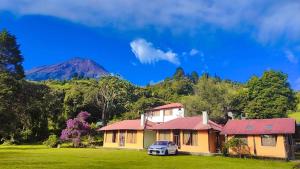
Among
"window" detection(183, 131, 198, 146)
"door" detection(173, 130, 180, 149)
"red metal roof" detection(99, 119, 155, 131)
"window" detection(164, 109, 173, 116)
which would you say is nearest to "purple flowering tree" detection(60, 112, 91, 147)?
"red metal roof" detection(99, 119, 155, 131)

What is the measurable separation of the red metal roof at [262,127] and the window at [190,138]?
343 centimetres

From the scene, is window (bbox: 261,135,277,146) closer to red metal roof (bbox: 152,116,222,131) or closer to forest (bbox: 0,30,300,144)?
red metal roof (bbox: 152,116,222,131)

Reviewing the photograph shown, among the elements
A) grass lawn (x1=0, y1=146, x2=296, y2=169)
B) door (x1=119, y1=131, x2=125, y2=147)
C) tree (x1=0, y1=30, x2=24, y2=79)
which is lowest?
grass lawn (x1=0, y1=146, x2=296, y2=169)

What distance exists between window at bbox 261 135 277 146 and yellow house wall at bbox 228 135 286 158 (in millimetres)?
304

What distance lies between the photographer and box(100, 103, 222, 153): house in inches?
1393

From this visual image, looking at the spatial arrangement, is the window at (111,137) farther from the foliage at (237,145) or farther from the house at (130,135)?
the foliage at (237,145)

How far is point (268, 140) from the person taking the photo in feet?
104

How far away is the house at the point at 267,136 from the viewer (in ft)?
100

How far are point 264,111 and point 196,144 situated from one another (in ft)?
81.4

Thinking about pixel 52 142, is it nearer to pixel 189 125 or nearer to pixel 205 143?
pixel 189 125

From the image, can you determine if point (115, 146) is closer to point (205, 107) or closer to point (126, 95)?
point (205, 107)

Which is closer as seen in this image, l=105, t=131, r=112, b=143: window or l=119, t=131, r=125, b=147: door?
l=119, t=131, r=125, b=147: door

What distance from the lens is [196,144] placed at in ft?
117

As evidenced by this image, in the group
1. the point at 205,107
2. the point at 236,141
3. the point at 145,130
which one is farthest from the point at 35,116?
the point at 236,141
